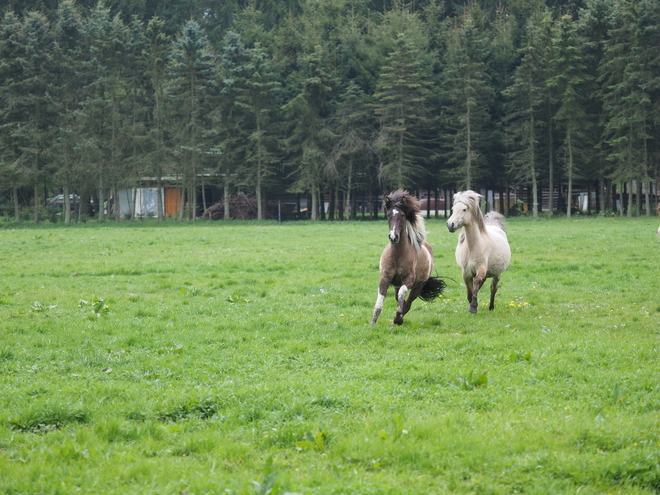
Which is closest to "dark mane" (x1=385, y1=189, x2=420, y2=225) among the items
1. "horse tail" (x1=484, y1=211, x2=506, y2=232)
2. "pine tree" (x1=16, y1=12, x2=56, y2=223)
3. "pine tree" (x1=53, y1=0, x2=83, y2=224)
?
"horse tail" (x1=484, y1=211, x2=506, y2=232)

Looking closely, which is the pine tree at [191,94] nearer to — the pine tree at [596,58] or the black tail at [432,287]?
the pine tree at [596,58]

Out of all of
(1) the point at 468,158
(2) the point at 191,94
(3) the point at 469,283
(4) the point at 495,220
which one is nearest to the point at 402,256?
(3) the point at 469,283

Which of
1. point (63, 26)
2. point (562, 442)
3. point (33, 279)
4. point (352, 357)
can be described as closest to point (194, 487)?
point (562, 442)

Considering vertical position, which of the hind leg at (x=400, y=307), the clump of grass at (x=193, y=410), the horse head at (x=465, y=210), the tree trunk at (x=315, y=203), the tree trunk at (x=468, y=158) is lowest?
the clump of grass at (x=193, y=410)

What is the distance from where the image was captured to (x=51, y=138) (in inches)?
2045

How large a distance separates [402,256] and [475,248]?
186 centimetres

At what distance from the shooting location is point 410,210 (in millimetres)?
11445

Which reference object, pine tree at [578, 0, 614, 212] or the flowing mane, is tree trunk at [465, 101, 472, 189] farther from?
the flowing mane

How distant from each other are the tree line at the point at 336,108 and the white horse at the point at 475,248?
38.6m

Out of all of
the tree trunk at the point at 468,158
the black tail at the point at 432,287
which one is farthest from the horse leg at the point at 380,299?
the tree trunk at the point at 468,158

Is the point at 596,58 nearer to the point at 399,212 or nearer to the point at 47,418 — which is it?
the point at 399,212

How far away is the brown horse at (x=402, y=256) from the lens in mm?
10992

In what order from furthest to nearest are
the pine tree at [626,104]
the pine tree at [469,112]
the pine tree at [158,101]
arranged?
the pine tree at [158,101]
the pine tree at [469,112]
the pine tree at [626,104]

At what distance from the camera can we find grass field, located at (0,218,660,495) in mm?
5133
